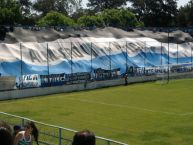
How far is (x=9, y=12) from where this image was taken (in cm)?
6819

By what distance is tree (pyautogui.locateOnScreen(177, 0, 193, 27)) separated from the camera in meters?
94.3

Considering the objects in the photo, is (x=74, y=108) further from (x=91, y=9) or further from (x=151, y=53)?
(x=91, y=9)

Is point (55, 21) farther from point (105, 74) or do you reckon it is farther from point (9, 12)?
point (105, 74)

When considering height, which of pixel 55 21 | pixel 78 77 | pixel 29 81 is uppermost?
pixel 55 21

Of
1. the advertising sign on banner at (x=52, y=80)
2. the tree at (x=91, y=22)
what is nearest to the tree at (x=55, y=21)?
the tree at (x=91, y=22)

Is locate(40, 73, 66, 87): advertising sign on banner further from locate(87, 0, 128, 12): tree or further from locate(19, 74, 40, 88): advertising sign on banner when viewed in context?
locate(87, 0, 128, 12): tree

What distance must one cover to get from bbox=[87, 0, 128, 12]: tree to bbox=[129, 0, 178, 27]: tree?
37.6 ft

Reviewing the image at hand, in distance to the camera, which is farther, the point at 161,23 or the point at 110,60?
the point at 161,23

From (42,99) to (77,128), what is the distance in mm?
12969

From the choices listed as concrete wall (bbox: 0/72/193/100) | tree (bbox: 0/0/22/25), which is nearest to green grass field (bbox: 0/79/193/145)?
concrete wall (bbox: 0/72/193/100)

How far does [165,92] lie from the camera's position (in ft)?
129

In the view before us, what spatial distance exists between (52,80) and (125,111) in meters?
12.9

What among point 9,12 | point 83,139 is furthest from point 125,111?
point 9,12

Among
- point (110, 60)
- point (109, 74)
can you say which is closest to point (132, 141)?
point (109, 74)
